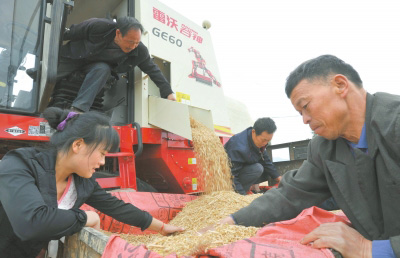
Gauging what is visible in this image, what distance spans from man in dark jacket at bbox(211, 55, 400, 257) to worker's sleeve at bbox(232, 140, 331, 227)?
118 mm

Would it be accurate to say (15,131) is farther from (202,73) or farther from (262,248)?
(202,73)

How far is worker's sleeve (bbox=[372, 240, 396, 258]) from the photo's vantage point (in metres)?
1.05

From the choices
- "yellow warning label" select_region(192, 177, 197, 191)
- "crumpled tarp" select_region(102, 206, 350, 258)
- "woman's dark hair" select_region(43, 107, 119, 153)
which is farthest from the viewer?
"yellow warning label" select_region(192, 177, 197, 191)

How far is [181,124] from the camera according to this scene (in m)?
3.12

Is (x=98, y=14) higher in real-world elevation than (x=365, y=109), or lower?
higher

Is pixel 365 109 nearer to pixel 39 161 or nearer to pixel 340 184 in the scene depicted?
pixel 340 184

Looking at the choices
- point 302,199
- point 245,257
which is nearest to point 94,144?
point 245,257

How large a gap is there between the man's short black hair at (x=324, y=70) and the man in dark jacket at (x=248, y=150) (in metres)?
2.51

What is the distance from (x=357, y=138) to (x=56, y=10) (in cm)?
220

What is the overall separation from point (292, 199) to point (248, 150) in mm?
2315

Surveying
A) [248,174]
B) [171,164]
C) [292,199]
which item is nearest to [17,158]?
[292,199]

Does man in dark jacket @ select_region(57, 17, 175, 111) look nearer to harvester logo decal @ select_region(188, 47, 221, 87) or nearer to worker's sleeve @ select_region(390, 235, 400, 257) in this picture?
harvester logo decal @ select_region(188, 47, 221, 87)

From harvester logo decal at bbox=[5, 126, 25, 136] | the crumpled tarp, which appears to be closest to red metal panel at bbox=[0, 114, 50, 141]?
harvester logo decal at bbox=[5, 126, 25, 136]

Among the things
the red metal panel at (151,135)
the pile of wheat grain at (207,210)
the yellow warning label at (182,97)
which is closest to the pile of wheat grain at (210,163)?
the pile of wheat grain at (207,210)
